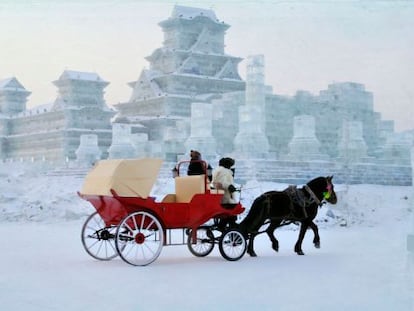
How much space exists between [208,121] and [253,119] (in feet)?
5.80

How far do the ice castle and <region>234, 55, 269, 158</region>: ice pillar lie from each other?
0.04 m

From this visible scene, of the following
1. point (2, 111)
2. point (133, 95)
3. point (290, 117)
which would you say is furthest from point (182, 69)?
point (2, 111)

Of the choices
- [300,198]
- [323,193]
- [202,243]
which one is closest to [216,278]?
[202,243]

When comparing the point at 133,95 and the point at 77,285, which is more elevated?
the point at 133,95

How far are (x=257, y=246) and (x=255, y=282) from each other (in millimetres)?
3710

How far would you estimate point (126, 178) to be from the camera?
308 inches

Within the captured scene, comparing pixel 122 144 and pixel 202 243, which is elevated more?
pixel 122 144

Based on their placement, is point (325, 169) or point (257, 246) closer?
point (257, 246)

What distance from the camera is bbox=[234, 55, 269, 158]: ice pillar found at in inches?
956

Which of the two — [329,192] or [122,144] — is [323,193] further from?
[122,144]

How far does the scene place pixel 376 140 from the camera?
109 feet

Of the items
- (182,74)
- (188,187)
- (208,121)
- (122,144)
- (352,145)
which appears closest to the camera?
(188,187)

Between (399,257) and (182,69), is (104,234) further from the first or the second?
(182,69)

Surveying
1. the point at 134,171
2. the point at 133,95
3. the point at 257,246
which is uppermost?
the point at 133,95
